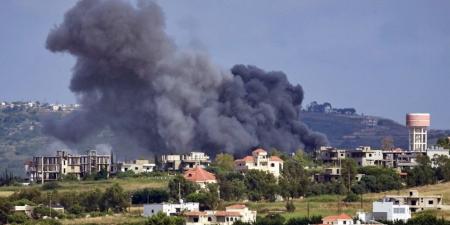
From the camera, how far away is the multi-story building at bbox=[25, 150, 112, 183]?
10850cm

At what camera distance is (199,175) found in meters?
94.8

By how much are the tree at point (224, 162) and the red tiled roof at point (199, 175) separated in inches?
242

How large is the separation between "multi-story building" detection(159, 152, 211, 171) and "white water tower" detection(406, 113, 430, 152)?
21876mm

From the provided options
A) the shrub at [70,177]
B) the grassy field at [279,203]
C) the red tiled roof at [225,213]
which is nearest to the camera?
the red tiled roof at [225,213]

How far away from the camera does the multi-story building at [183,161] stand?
108 metres

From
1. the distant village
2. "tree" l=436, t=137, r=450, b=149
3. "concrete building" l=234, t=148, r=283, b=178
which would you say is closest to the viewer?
the distant village

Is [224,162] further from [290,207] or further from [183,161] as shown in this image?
[290,207]

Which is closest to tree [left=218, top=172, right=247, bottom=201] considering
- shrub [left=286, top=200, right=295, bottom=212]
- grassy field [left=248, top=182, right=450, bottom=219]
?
grassy field [left=248, top=182, right=450, bottom=219]

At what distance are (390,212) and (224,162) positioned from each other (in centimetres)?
2882

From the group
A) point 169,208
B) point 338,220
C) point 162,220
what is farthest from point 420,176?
point 162,220

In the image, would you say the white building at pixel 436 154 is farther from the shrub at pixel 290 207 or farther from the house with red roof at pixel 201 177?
the shrub at pixel 290 207

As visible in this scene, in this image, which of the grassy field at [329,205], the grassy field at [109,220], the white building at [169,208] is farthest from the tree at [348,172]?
the grassy field at [109,220]

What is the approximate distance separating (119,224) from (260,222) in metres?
7.44

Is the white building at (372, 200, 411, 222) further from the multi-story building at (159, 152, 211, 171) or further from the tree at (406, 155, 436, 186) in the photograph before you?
the multi-story building at (159, 152, 211, 171)
